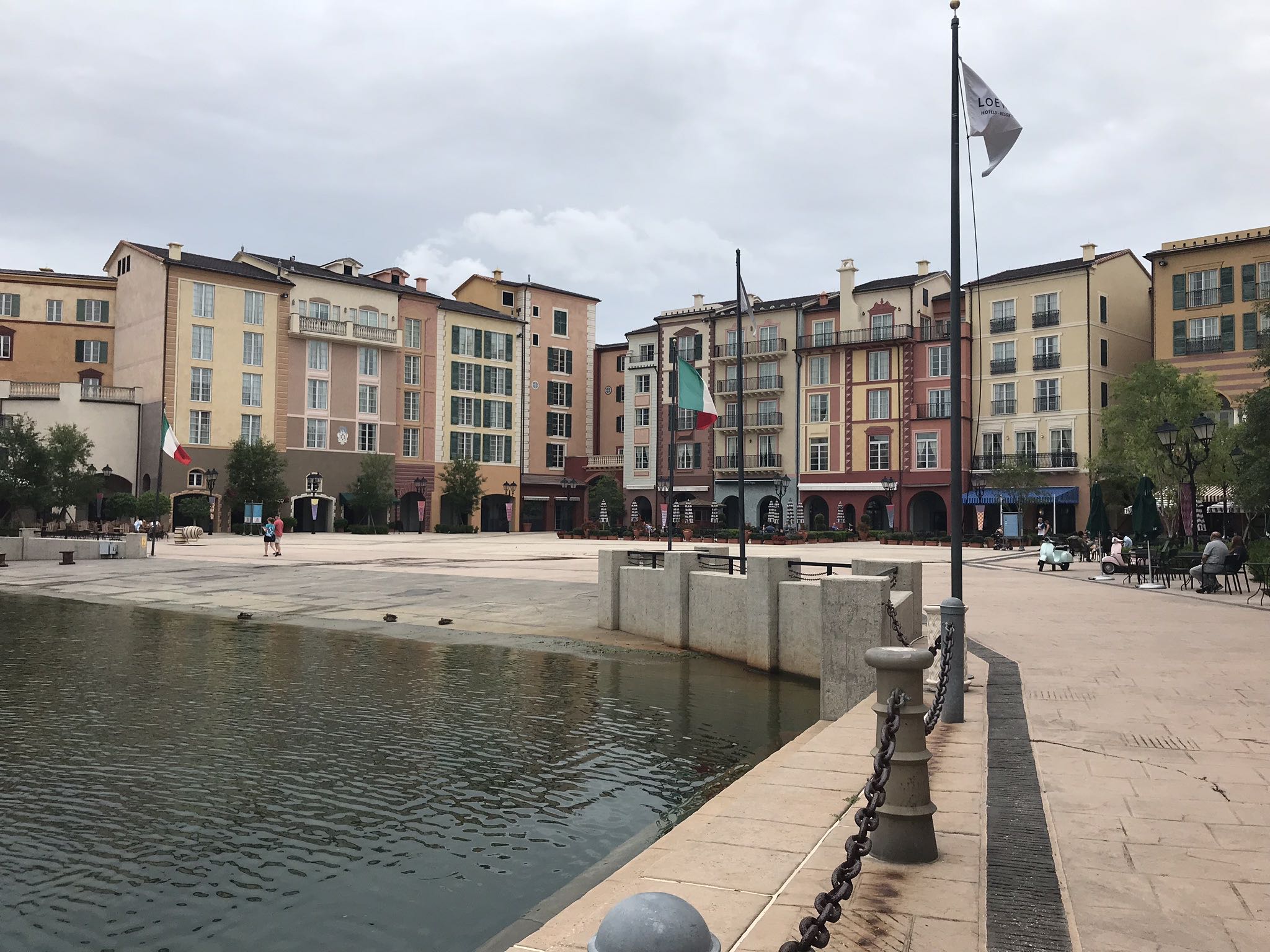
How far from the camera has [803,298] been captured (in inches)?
2667

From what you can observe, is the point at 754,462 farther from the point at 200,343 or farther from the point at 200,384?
the point at 200,343

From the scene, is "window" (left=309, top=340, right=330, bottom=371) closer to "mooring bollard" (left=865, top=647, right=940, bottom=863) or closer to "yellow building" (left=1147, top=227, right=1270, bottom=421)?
"yellow building" (left=1147, top=227, right=1270, bottom=421)

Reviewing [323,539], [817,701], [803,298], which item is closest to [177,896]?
[817,701]

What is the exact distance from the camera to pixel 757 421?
223 feet

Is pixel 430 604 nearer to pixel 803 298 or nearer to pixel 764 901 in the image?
pixel 764 901

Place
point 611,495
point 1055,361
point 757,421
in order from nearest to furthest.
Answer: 1. point 1055,361
2. point 757,421
3. point 611,495

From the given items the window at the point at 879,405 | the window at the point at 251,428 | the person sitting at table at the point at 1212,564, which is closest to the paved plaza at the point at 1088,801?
the person sitting at table at the point at 1212,564

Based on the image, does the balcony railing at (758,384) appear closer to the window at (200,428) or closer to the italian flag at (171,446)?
the window at (200,428)

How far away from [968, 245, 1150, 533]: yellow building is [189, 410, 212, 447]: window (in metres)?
43.7

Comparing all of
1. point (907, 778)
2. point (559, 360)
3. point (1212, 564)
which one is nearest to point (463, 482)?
point (559, 360)

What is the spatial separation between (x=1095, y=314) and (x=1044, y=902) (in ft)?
188

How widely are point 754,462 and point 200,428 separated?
35042 millimetres

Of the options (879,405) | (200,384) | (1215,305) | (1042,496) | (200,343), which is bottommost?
(1042,496)

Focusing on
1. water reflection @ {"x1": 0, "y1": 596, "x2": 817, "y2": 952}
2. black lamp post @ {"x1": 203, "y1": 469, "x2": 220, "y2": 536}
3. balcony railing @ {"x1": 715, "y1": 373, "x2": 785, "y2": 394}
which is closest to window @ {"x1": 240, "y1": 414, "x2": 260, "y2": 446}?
black lamp post @ {"x1": 203, "y1": 469, "x2": 220, "y2": 536}
